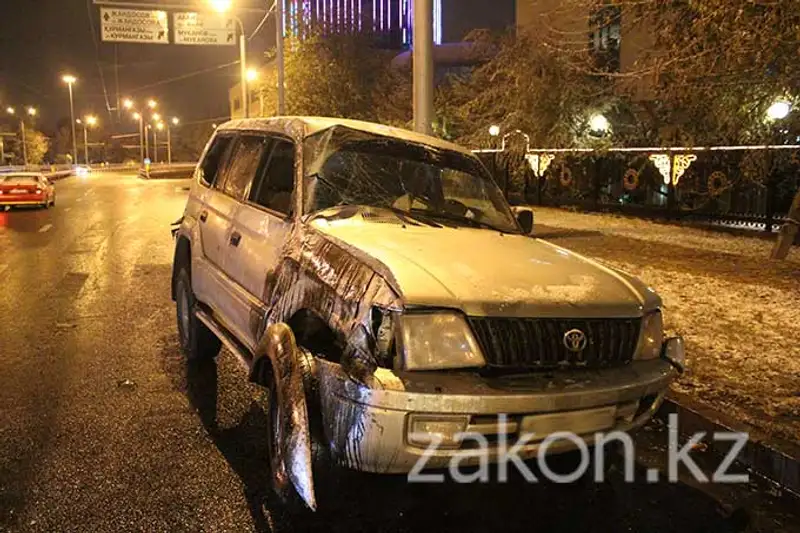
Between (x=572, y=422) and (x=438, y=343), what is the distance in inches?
29.0

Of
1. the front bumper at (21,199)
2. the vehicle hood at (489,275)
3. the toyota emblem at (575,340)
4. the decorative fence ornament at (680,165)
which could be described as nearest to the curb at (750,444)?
the vehicle hood at (489,275)

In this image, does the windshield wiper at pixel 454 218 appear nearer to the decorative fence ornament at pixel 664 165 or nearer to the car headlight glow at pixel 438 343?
the car headlight glow at pixel 438 343

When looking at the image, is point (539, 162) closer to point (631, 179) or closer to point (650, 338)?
point (631, 179)

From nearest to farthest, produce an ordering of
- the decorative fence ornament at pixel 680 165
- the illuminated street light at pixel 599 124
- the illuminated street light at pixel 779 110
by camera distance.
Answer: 1. the illuminated street light at pixel 779 110
2. the decorative fence ornament at pixel 680 165
3. the illuminated street light at pixel 599 124

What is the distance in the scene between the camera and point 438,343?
3.33 metres

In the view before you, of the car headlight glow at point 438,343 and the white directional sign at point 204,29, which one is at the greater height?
the white directional sign at point 204,29

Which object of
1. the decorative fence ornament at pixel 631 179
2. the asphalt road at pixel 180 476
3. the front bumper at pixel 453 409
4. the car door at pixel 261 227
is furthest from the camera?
the decorative fence ornament at pixel 631 179

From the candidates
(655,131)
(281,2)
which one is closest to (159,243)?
(281,2)

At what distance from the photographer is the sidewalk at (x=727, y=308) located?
5.44 m

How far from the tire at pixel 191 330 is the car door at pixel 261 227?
1.26 metres

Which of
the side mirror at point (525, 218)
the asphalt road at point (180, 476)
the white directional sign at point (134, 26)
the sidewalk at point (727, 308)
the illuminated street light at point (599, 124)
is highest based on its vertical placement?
the white directional sign at point (134, 26)

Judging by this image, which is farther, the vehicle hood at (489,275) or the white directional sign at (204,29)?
the white directional sign at (204,29)

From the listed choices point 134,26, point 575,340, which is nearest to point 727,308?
point 575,340

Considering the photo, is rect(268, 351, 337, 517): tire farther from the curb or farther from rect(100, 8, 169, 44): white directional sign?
rect(100, 8, 169, 44): white directional sign
